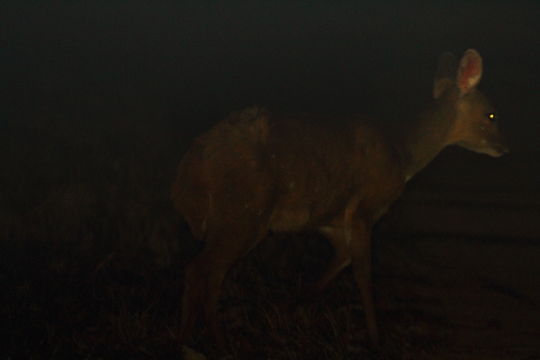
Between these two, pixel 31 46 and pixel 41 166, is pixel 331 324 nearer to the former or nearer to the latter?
pixel 41 166

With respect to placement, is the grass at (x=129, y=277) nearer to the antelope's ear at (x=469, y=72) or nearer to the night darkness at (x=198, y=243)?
the night darkness at (x=198, y=243)

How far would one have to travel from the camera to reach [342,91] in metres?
11.8

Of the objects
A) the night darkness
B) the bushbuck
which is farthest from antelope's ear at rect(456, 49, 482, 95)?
the night darkness

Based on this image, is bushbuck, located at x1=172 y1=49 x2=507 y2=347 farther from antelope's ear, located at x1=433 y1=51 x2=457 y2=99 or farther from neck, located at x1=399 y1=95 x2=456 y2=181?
antelope's ear, located at x1=433 y1=51 x2=457 y2=99

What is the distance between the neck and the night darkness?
0.57ft

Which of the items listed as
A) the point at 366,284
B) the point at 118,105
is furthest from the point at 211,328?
the point at 118,105

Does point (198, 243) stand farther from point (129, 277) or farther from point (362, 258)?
point (362, 258)

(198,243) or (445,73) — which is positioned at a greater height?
(445,73)

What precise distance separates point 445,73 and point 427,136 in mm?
919

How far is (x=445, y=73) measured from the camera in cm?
632

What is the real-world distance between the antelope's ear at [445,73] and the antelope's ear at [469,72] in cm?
31

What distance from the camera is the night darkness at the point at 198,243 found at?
194 inches

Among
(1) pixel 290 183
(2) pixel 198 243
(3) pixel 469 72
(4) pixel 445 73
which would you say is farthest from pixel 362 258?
(4) pixel 445 73

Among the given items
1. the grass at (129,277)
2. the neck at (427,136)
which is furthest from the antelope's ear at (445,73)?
the grass at (129,277)
